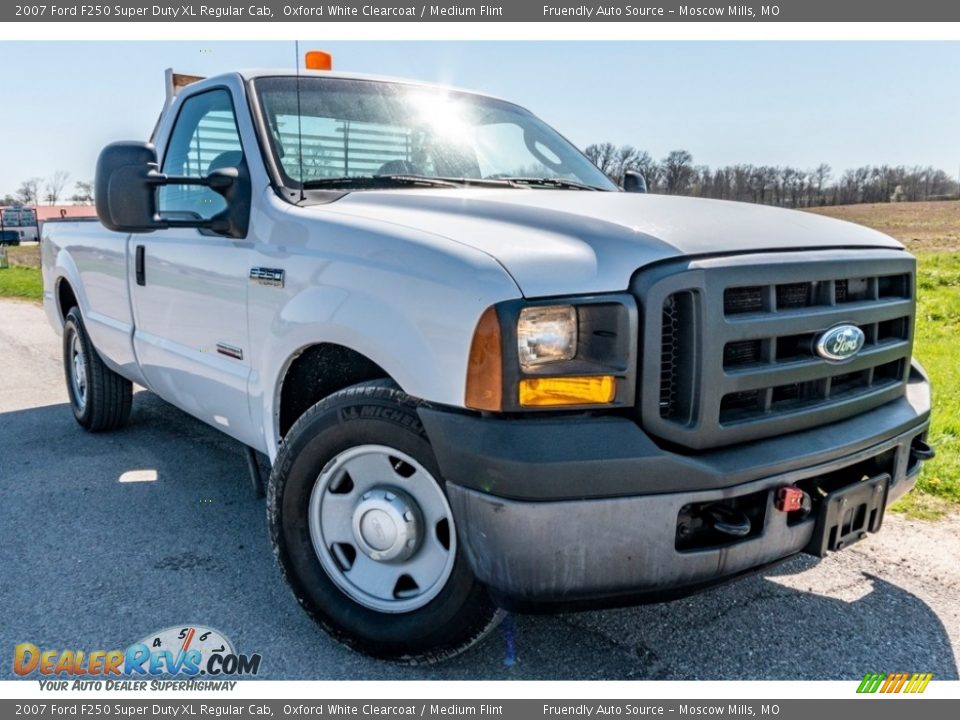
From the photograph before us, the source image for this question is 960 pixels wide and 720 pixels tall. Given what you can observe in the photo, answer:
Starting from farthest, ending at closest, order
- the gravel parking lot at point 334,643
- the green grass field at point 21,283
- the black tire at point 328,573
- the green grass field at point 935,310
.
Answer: the green grass field at point 21,283, the green grass field at point 935,310, the gravel parking lot at point 334,643, the black tire at point 328,573

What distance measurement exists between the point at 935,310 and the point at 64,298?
898 cm

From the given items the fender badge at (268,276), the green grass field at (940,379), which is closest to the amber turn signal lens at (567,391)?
the fender badge at (268,276)

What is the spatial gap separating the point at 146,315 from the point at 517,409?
2.65 meters

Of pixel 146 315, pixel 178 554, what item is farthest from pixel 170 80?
pixel 178 554

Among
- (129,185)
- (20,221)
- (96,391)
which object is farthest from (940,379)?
(20,221)

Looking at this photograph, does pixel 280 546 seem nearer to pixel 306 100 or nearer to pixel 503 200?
pixel 503 200

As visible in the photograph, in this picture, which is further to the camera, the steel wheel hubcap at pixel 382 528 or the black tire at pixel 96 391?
the black tire at pixel 96 391

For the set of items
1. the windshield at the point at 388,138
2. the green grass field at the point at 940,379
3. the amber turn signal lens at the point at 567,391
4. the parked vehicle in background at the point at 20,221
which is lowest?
the parked vehicle in background at the point at 20,221

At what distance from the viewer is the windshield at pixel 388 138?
3283 mm

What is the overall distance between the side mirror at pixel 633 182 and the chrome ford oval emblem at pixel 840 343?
214cm

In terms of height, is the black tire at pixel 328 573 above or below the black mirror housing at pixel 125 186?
below

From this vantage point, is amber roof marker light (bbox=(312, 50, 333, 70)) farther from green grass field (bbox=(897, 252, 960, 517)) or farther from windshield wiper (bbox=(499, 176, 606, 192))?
green grass field (bbox=(897, 252, 960, 517))

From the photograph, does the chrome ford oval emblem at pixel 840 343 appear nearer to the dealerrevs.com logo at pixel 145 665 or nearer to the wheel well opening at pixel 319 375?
the wheel well opening at pixel 319 375

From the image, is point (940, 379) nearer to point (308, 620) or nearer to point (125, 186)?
point (308, 620)
